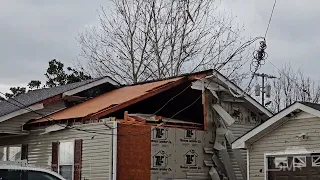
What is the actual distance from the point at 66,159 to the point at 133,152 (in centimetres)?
269

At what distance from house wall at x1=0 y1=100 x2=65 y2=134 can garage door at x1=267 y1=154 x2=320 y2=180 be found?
8.77 m

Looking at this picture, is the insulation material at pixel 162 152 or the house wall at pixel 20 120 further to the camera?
the house wall at pixel 20 120

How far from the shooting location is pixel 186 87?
21.0m

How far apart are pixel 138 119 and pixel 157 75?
1790 cm

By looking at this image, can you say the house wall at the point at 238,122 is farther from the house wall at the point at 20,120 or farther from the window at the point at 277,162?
the house wall at the point at 20,120

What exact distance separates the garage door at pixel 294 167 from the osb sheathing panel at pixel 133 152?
3916 mm

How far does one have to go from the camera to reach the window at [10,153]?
72.6 ft

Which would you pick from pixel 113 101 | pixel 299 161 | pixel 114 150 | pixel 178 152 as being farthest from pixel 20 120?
pixel 299 161

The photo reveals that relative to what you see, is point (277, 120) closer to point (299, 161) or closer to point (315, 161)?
point (299, 161)

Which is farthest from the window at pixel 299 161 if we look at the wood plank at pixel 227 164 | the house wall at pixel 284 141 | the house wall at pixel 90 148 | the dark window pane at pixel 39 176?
the dark window pane at pixel 39 176

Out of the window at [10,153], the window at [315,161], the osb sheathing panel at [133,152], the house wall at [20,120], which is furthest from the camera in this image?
the window at [10,153]

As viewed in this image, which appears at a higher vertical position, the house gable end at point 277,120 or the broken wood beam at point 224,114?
the broken wood beam at point 224,114

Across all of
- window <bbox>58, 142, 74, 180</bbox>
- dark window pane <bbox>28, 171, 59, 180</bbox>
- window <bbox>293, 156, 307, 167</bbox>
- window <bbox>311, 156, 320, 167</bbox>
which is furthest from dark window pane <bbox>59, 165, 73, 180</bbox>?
dark window pane <bbox>28, 171, 59, 180</bbox>

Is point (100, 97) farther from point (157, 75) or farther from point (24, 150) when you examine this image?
point (157, 75)
